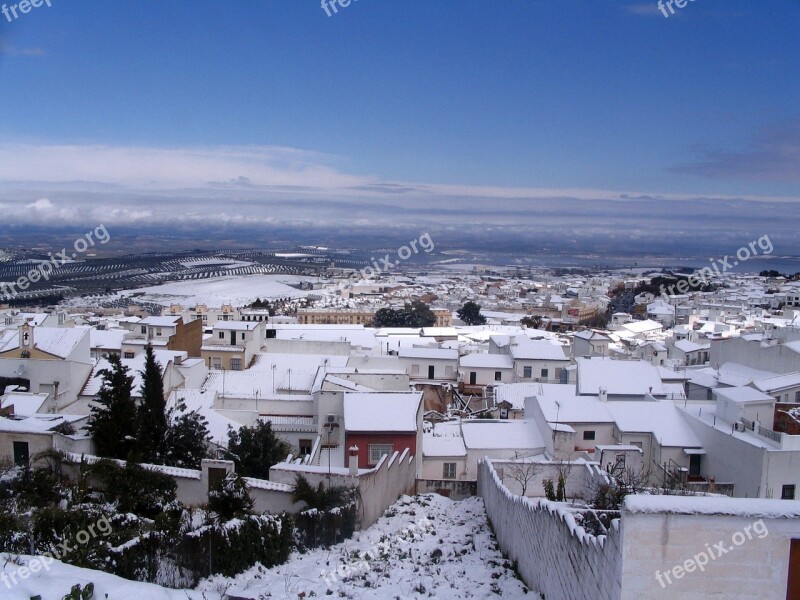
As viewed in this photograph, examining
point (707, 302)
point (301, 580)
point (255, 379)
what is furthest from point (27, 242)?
point (301, 580)


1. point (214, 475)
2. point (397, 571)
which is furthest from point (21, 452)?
point (397, 571)

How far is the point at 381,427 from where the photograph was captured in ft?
52.8

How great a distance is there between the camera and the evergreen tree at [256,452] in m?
14.2

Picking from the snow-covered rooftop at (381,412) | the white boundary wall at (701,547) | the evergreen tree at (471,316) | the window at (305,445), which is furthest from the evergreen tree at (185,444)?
the evergreen tree at (471,316)

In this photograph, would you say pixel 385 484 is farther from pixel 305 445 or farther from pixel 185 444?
pixel 305 445

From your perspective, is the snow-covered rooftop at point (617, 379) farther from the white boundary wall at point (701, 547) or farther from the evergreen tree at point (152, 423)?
the white boundary wall at point (701, 547)

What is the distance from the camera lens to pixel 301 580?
802cm

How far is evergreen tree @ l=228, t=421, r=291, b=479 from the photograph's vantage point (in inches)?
557

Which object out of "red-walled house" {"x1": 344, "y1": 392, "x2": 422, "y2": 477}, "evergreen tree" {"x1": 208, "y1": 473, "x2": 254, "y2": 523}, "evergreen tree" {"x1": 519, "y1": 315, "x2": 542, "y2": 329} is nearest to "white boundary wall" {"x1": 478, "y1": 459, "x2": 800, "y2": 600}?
"evergreen tree" {"x1": 208, "y1": 473, "x2": 254, "y2": 523}

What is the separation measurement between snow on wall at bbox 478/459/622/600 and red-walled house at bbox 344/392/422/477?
5.53 meters

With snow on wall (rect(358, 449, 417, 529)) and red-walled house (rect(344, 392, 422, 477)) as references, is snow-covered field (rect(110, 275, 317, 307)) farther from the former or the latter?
snow on wall (rect(358, 449, 417, 529))

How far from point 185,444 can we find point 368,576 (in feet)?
24.0

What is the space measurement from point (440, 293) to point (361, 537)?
338ft

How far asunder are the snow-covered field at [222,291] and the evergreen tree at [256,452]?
78.0 meters
